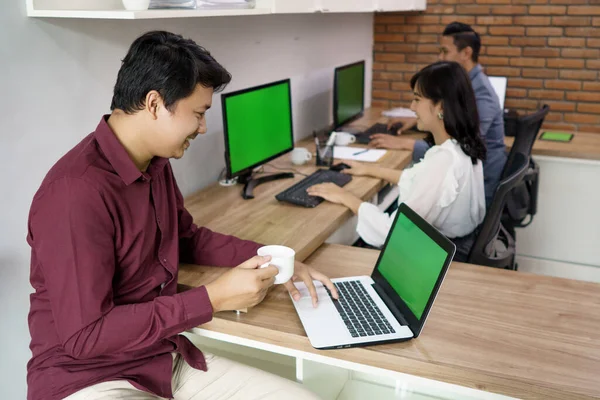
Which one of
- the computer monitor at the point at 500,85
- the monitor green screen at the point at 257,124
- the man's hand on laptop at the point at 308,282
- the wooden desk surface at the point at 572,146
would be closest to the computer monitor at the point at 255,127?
the monitor green screen at the point at 257,124

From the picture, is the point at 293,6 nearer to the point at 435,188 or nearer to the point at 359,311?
the point at 435,188

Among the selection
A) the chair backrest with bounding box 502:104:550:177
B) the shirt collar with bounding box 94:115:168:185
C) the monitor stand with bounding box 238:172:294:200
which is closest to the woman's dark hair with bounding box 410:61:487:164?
the chair backrest with bounding box 502:104:550:177

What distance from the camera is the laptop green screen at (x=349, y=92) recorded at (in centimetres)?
352

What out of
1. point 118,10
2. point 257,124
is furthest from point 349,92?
point 118,10

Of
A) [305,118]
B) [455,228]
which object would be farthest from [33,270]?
[305,118]

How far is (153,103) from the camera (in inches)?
53.1

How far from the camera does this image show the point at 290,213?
7.45 ft

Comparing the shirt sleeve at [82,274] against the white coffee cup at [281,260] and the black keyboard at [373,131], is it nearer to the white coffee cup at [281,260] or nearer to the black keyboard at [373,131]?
the white coffee cup at [281,260]

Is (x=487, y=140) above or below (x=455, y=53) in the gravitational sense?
below

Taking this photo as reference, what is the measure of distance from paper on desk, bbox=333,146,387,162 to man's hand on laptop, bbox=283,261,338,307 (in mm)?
1455

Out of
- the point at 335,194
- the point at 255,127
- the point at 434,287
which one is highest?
the point at 255,127

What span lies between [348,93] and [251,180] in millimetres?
1386

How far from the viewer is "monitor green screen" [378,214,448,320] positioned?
143 centimetres

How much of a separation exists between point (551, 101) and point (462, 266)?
2740 millimetres
